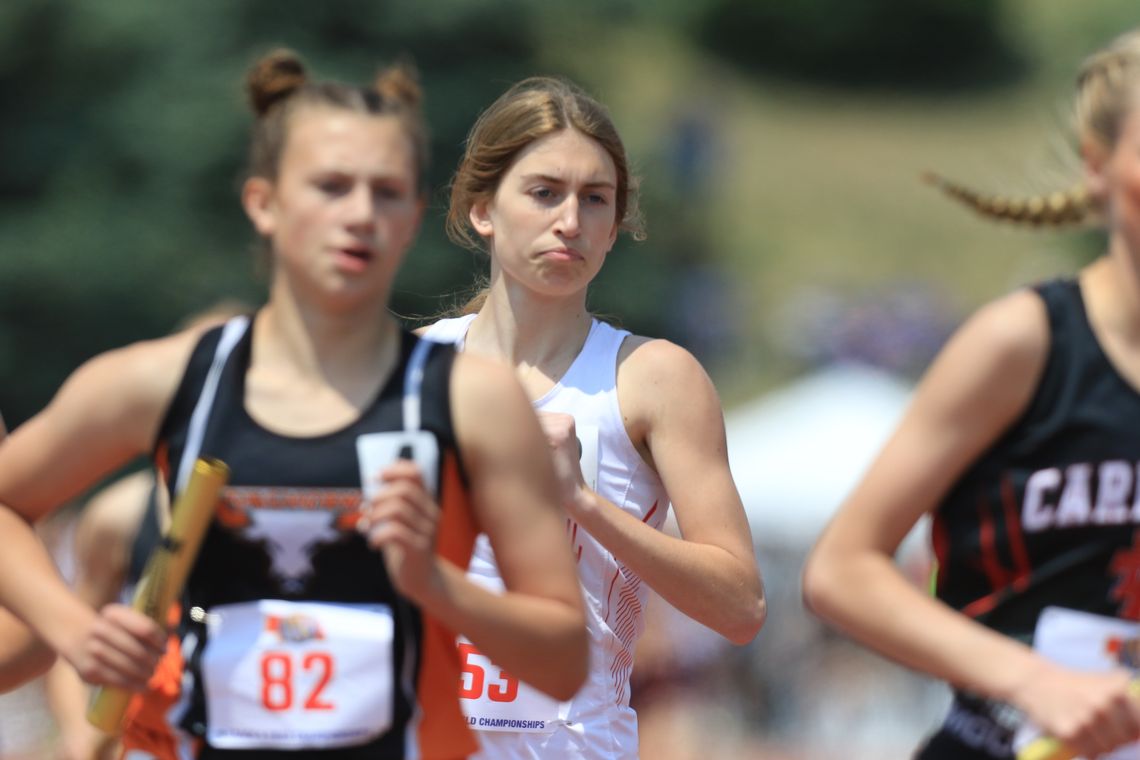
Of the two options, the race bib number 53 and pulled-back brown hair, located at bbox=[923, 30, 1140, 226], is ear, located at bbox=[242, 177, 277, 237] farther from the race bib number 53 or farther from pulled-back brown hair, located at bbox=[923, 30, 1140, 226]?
the race bib number 53

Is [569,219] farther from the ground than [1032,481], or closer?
farther from the ground

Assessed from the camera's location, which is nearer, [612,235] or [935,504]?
[935,504]

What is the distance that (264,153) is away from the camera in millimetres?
3242

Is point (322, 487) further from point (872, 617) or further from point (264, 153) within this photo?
point (872, 617)

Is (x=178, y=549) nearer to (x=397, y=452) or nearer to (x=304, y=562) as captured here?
(x=304, y=562)

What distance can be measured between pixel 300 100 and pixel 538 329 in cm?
144

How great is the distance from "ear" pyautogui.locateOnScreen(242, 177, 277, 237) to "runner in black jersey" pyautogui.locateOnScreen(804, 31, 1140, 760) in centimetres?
103

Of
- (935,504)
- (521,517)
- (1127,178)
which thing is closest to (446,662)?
(521,517)

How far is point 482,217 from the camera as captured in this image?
187 inches

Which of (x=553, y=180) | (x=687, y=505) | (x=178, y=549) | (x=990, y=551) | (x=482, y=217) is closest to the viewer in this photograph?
(x=178, y=549)

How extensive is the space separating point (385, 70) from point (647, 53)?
43.5 metres

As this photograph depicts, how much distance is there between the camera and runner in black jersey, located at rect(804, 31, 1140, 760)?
3.21m

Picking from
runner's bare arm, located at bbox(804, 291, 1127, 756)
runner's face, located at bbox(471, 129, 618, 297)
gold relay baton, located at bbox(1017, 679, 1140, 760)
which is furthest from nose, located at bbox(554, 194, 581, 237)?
gold relay baton, located at bbox(1017, 679, 1140, 760)

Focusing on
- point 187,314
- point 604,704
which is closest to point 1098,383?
point 604,704
